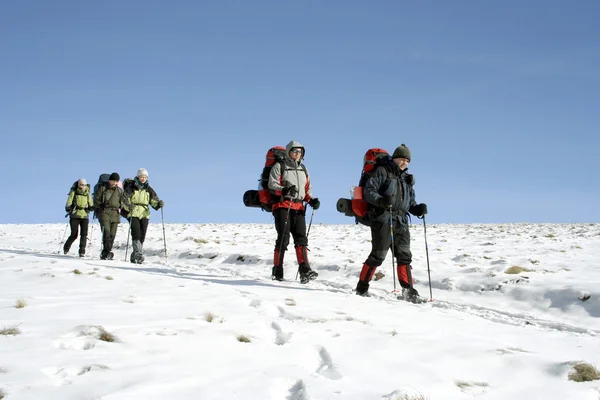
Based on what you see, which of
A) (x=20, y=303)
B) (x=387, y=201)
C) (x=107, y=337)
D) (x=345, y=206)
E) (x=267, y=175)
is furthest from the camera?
(x=267, y=175)

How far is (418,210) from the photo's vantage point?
8969 mm

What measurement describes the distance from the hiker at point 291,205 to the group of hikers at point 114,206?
571 centimetres

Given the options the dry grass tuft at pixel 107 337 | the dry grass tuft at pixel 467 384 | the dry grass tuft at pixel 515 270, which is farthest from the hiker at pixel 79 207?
the dry grass tuft at pixel 467 384

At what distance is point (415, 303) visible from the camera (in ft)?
27.0

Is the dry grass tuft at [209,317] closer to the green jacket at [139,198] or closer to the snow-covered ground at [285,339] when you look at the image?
the snow-covered ground at [285,339]

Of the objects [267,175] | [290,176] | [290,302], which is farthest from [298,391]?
[267,175]

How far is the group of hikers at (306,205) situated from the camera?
27.4 ft

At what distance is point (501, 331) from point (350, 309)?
2.01m

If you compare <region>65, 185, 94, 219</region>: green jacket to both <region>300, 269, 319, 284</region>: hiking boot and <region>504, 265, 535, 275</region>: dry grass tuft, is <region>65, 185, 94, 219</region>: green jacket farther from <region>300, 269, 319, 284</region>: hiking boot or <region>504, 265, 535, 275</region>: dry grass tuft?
<region>504, 265, 535, 275</region>: dry grass tuft

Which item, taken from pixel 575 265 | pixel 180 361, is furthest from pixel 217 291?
pixel 575 265

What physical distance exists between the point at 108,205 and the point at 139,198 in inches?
55.0

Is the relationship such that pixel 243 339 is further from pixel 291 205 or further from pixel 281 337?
pixel 291 205

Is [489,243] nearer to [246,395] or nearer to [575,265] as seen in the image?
[575,265]

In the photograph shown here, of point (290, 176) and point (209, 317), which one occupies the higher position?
point (290, 176)
